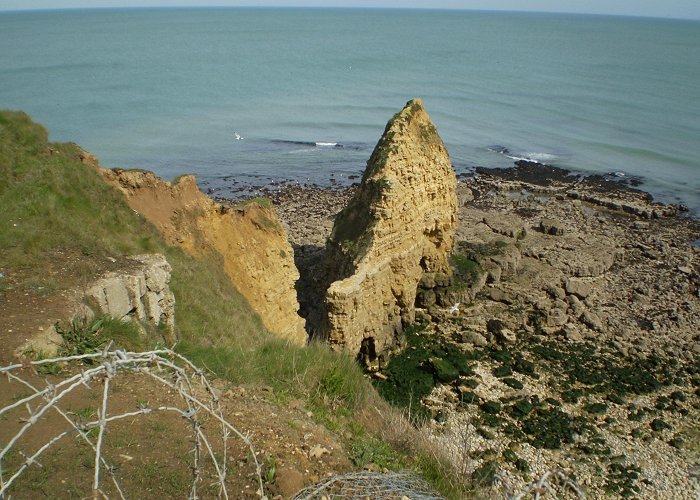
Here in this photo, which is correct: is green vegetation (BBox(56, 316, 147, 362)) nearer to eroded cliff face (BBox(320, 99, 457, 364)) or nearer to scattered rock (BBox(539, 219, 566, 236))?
eroded cliff face (BBox(320, 99, 457, 364))

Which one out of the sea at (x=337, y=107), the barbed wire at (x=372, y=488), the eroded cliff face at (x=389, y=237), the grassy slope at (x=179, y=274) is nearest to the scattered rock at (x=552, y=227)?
the eroded cliff face at (x=389, y=237)

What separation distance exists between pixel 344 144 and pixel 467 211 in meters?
27.6

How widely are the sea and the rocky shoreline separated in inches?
608

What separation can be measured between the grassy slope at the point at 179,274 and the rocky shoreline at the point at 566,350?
6.89ft

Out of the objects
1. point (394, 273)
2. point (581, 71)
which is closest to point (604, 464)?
point (394, 273)

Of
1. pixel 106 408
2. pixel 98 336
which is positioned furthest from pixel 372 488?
pixel 98 336

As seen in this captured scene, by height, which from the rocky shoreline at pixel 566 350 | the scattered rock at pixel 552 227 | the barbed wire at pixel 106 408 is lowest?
the rocky shoreline at pixel 566 350

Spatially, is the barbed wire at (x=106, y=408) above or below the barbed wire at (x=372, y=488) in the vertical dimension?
above

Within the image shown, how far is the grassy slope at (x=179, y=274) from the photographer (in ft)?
33.6

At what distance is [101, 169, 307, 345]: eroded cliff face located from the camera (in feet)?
56.8

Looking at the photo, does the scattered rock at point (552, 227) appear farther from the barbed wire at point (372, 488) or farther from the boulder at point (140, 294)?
the barbed wire at point (372, 488)

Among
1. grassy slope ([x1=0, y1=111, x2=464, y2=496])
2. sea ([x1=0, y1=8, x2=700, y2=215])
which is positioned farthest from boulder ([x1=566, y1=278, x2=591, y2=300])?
sea ([x1=0, y1=8, x2=700, y2=215])

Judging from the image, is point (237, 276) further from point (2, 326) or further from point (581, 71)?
point (581, 71)

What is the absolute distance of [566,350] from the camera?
24.0 meters
